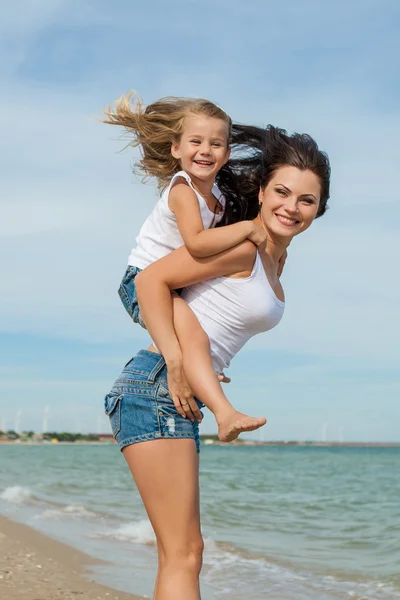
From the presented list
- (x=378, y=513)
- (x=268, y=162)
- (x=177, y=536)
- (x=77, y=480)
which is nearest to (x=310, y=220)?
(x=268, y=162)

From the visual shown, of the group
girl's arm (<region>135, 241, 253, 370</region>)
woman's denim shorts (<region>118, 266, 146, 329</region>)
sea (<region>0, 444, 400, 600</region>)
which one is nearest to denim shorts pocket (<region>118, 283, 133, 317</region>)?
woman's denim shorts (<region>118, 266, 146, 329</region>)

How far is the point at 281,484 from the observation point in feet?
70.2

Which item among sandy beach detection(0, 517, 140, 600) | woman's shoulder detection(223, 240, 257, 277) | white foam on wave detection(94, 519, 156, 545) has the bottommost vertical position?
sandy beach detection(0, 517, 140, 600)

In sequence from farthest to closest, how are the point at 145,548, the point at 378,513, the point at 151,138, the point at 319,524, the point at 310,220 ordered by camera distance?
1. the point at 378,513
2. the point at 319,524
3. the point at 145,548
4. the point at 151,138
5. the point at 310,220

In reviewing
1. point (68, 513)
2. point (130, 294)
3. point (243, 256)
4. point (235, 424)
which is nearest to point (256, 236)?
point (243, 256)

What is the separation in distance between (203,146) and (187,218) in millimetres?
458

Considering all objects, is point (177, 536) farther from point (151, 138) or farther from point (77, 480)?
point (77, 480)

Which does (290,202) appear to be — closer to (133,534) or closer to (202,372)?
(202,372)

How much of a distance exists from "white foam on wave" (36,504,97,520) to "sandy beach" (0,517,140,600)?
85.7 inches

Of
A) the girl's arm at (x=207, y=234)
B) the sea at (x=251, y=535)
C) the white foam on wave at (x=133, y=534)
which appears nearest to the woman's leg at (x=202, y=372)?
the girl's arm at (x=207, y=234)

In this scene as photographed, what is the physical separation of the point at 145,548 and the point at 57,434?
325 feet

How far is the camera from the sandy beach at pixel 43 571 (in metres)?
6.36

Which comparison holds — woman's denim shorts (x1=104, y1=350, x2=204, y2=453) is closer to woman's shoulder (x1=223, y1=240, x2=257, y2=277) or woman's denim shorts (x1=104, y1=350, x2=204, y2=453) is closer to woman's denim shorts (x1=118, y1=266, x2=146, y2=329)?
woman's denim shorts (x1=118, y1=266, x2=146, y2=329)

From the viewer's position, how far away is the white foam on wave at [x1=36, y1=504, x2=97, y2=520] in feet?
38.4
